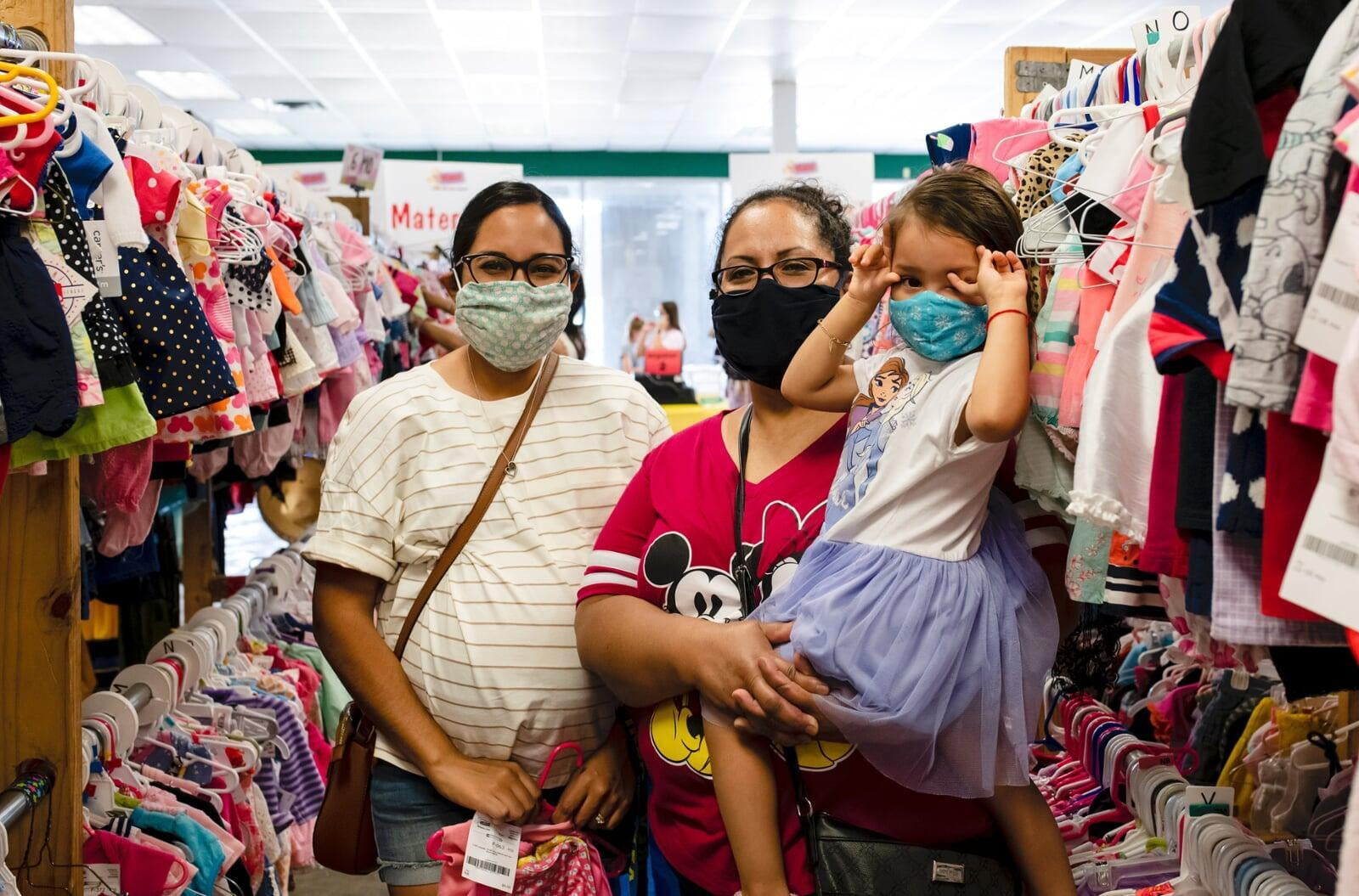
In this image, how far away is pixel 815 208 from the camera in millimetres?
1983

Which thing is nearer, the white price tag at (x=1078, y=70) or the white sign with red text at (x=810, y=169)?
the white price tag at (x=1078, y=70)

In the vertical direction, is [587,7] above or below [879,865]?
above

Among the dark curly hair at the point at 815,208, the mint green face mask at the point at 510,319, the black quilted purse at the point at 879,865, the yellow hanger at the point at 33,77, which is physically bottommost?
the black quilted purse at the point at 879,865

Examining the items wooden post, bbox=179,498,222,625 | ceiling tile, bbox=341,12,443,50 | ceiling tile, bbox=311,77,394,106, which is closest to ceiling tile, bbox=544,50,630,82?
ceiling tile, bbox=341,12,443,50

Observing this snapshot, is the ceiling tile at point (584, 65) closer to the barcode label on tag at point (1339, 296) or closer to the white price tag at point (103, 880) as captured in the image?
the white price tag at point (103, 880)

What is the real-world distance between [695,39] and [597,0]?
4.35ft

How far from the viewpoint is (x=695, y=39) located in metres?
10.1

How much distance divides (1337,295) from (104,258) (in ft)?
5.84

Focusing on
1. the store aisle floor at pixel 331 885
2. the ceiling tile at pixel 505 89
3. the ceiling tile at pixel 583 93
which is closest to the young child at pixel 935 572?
the store aisle floor at pixel 331 885

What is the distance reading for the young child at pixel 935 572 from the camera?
1.53m

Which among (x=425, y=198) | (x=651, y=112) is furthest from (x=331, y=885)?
(x=651, y=112)

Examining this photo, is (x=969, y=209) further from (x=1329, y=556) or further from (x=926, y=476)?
(x=1329, y=556)

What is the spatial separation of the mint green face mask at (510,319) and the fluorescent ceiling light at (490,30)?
7.84m

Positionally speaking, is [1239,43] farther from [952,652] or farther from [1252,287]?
[952,652]
